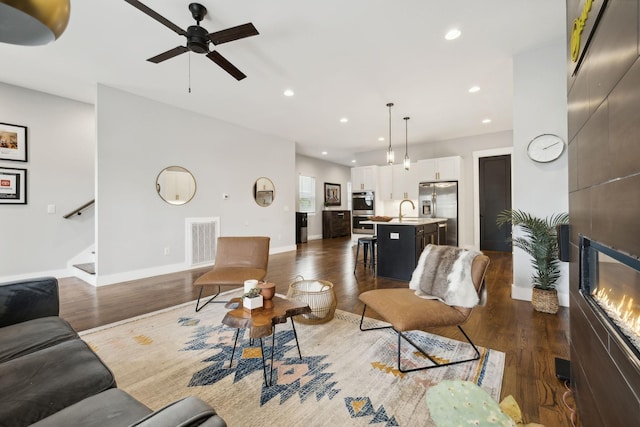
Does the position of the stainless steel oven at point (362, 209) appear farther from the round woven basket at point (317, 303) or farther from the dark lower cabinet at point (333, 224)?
the round woven basket at point (317, 303)

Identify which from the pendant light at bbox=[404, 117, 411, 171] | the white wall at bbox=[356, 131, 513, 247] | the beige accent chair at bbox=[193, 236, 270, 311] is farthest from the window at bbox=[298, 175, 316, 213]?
the beige accent chair at bbox=[193, 236, 270, 311]

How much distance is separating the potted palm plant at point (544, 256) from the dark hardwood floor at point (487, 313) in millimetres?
134

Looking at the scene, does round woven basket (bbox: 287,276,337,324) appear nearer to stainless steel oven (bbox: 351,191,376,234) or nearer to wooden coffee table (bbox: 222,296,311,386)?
wooden coffee table (bbox: 222,296,311,386)

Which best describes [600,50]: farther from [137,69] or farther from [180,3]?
[137,69]

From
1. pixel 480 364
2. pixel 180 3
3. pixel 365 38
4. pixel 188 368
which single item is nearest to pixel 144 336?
pixel 188 368

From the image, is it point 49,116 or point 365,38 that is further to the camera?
point 49,116

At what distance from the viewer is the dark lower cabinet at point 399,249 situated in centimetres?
395

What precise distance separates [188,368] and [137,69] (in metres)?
3.55

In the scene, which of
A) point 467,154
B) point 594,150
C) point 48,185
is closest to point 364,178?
point 467,154

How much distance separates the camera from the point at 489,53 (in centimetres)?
310

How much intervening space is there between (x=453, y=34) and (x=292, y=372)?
3350 mm

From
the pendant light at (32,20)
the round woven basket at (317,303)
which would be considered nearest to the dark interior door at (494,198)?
the round woven basket at (317,303)

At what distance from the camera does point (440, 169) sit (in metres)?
6.74

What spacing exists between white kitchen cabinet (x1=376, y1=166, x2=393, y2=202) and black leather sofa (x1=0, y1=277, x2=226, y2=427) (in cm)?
723
